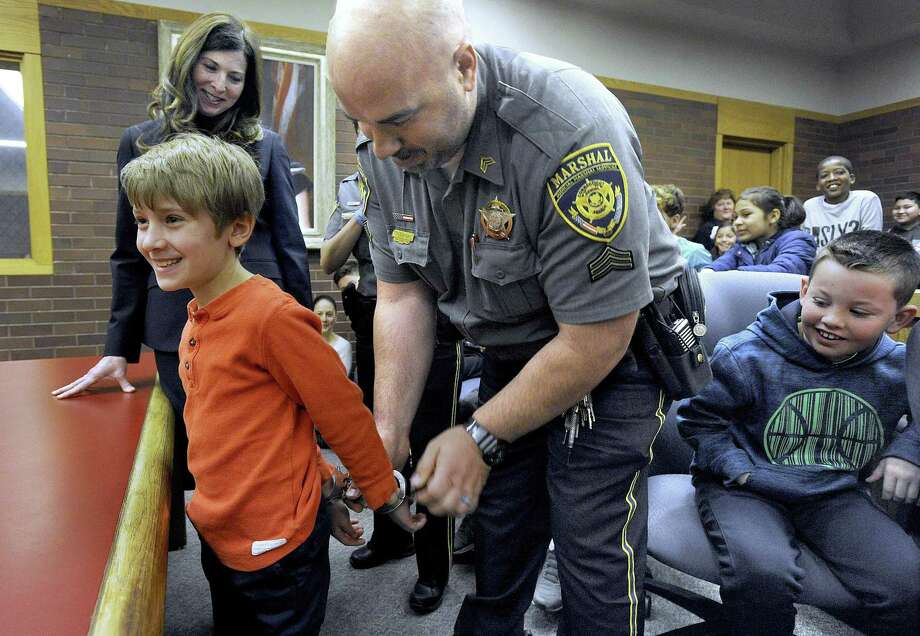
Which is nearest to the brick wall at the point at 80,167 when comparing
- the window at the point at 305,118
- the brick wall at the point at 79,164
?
the brick wall at the point at 79,164

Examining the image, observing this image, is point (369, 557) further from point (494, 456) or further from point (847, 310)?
point (847, 310)

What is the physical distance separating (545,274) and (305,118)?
4.07m

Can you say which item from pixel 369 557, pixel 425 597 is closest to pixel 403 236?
pixel 425 597

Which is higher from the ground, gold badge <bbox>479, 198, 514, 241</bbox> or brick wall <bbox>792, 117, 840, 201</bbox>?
brick wall <bbox>792, 117, 840, 201</bbox>

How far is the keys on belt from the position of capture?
1.08 meters

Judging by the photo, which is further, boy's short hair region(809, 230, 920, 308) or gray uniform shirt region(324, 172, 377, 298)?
gray uniform shirt region(324, 172, 377, 298)

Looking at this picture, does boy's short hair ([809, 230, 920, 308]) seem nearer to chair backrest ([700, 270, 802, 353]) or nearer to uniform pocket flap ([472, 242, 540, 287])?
chair backrest ([700, 270, 802, 353])

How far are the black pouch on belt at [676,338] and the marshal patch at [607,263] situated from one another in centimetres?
19

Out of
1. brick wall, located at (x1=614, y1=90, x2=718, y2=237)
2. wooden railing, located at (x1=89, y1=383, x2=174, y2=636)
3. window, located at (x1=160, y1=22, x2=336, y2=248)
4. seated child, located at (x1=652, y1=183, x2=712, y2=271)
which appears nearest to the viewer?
wooden railing, located at (x1=89, y1=383, x2=174, y2=636)

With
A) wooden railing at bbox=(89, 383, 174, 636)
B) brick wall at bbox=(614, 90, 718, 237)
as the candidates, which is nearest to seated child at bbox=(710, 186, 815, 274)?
brick wall at bbox=(614, 90, 718, 237)

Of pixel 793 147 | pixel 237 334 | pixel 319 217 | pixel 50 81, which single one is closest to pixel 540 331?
pixel 237 334

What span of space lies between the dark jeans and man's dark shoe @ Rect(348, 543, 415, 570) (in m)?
1.06

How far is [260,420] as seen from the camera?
40.0 inches

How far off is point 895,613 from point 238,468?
3.94 ft
